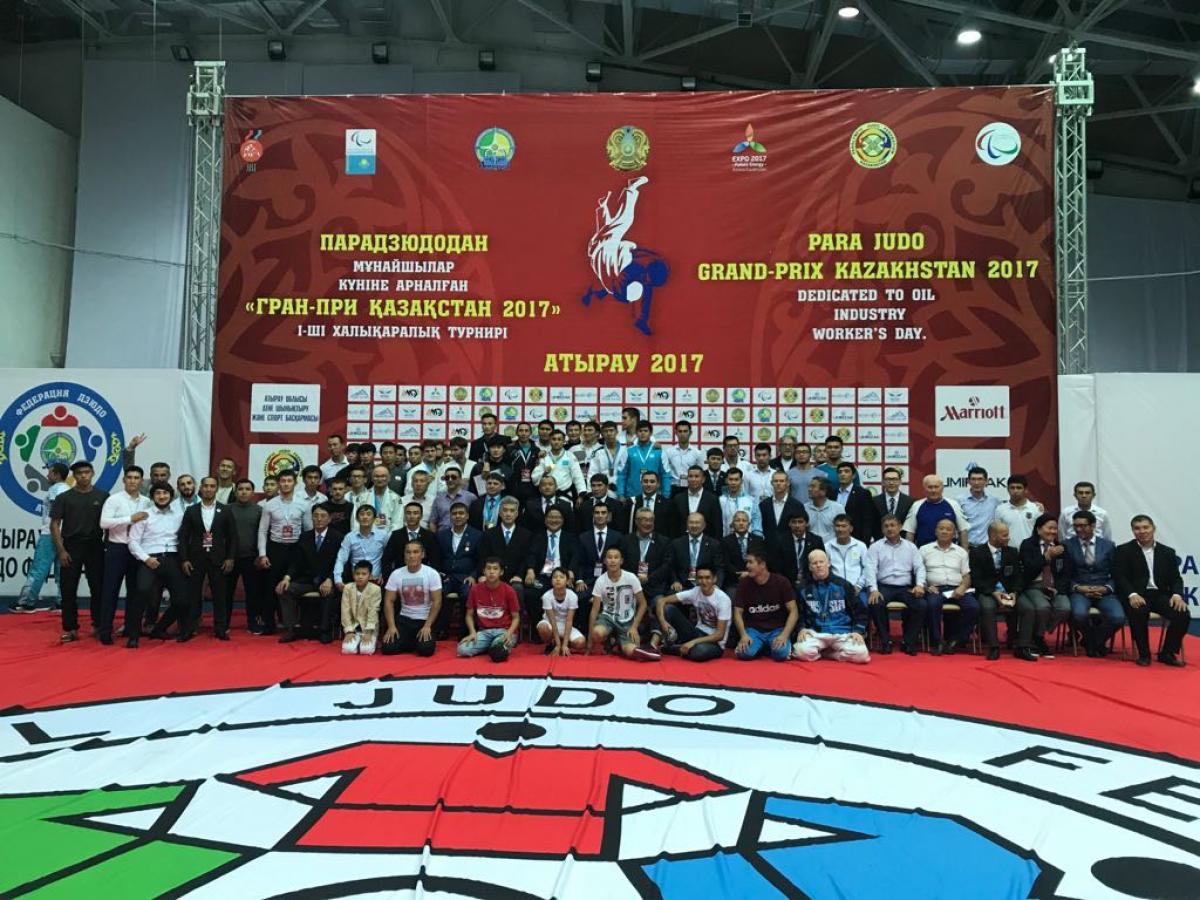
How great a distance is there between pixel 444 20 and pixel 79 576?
10492mm

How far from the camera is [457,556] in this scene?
744 cm

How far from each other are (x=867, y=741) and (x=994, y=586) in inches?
138

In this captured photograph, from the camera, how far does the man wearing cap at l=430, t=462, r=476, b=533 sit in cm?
775

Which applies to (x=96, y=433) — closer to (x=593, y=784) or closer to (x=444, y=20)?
(x=593, y=784)

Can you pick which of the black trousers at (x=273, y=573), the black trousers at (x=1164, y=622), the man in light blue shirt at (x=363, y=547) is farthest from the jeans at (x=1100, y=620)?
the black trousers at (x=273, y=573)

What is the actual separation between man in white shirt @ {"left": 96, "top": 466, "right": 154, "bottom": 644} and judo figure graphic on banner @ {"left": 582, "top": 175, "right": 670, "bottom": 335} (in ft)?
15.6

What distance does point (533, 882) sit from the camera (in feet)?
8.75

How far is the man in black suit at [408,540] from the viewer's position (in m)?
7.39

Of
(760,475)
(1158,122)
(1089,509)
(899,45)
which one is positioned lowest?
(1089,509)

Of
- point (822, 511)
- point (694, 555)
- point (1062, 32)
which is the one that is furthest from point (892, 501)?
point (1062, 32)

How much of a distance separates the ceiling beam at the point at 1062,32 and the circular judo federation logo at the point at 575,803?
10923 millimetres

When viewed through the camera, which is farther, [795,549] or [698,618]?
[795,549]

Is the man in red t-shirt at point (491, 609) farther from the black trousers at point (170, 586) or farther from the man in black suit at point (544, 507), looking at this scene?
the black trousers at point (170, 586)

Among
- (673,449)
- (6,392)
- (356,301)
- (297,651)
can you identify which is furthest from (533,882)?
(6,392)
